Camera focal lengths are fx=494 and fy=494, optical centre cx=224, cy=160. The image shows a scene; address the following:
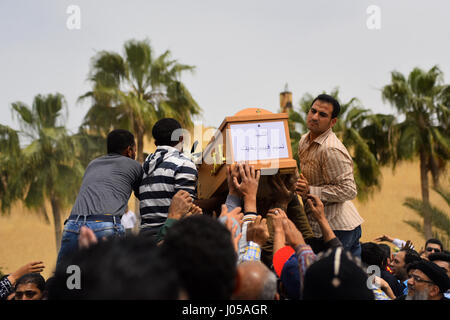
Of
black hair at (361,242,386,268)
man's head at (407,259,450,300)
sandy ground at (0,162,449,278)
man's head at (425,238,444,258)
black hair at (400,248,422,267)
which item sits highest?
man's head at (407,259,450,300)

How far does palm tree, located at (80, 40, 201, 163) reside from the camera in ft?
57.7

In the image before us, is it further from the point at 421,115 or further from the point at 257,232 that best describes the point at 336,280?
the point at 421,115

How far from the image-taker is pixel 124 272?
1.42 metres

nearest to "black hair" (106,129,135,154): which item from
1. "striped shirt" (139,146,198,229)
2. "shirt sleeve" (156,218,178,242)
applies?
"striped shirt" (139,146,198,229)

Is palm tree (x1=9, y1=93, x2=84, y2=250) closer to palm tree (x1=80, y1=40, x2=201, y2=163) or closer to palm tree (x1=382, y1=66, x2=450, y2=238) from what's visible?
palm tree (x1=80, y1=40, x2=201, y2=163)

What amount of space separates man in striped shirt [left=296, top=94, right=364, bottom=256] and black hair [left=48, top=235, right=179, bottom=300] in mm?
2214

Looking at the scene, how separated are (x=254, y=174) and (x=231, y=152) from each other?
0.32 metres

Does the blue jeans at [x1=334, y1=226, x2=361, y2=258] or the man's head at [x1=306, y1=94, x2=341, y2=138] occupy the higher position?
the man's head at [x1=306, y1=94, x2=341, y2=138]

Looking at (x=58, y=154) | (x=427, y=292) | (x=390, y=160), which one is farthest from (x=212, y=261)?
(x=390, y=160)

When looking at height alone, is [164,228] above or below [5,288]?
above

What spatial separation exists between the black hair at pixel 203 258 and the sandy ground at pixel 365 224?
2244cm

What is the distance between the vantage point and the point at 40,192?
702 inches

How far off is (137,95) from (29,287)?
1489cm

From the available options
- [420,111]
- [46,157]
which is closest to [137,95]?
[46,157]
